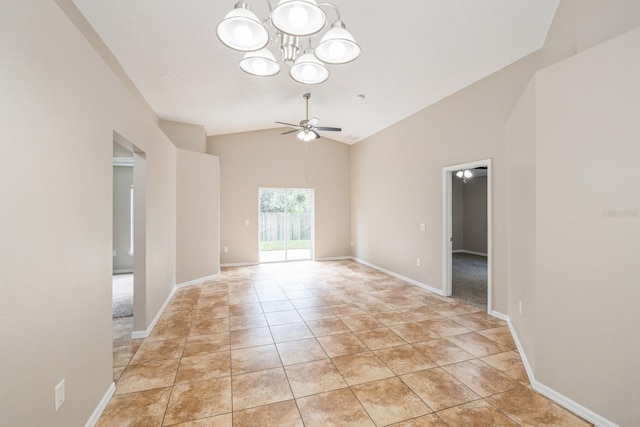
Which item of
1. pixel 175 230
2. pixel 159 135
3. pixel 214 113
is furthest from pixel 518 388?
pixel 214 113

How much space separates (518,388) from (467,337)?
93 centimetres

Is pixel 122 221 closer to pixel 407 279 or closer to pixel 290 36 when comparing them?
pixel 290 36

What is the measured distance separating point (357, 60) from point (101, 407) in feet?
14.3

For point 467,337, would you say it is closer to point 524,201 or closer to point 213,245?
point 524,201

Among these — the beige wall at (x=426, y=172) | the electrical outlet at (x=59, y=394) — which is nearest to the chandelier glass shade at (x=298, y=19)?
the electrical outlet at (x=59, y=394)

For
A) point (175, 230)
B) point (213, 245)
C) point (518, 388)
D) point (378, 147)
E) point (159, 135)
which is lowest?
point (518, 388)

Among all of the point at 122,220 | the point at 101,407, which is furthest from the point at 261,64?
the point at 122,220

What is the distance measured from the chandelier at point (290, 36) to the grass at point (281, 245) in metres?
5.79

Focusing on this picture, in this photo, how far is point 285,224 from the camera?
7961mm

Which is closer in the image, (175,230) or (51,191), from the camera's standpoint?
(51,191)

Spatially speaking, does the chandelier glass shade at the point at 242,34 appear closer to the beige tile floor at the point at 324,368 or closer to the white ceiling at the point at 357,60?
the white ceiling at the point at 357,60

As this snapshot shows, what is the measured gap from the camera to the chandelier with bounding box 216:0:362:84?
173cm

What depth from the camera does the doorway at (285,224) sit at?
7.75 meters

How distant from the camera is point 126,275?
20.8 feet
